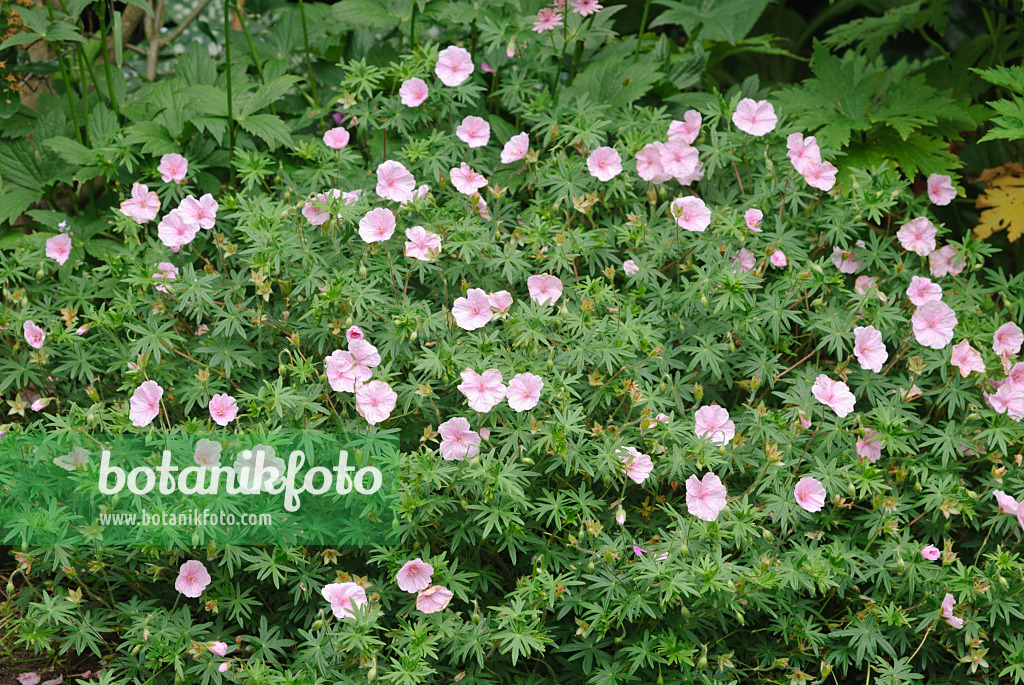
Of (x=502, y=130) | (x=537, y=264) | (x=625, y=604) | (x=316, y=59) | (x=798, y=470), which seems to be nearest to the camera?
(x=625, y=604)

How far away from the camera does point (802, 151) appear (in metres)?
2.73

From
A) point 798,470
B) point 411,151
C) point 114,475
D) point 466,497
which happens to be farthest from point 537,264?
point 114,475

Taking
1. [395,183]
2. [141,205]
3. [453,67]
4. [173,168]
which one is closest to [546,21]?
[453,67]

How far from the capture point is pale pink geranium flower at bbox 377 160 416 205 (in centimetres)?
254

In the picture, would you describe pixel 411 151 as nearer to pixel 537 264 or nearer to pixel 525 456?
pixel 537 264

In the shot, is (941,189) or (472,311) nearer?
(472,311)

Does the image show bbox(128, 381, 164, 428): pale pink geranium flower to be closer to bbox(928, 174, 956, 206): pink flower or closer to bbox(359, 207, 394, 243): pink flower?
bbox(359, 207, 394, 243): pink flower

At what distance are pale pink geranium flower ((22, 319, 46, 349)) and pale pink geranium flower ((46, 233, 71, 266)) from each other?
→ 0.36m

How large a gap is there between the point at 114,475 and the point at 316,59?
1.95m

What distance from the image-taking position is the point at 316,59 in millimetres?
3449

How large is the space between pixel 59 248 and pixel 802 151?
2.27m

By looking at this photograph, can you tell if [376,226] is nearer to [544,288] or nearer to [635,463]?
[544,288]

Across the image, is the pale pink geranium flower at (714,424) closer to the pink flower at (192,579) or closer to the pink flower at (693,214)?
the pink flower at (693,214)

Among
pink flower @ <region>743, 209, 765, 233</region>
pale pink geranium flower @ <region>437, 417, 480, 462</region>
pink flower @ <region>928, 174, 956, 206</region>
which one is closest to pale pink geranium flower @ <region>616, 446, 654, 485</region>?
pale pink geranium flower @ <region>437, 417, 480, 462</region>
